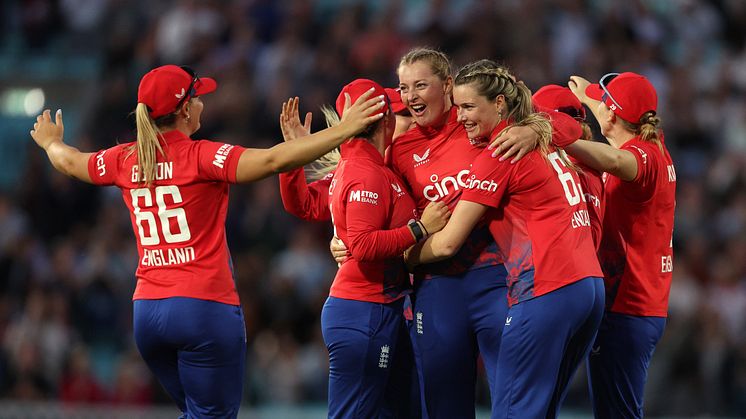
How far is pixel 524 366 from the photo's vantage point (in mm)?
6043

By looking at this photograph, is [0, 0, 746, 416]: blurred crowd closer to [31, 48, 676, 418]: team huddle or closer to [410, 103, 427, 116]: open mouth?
[31, 48, 676, 418]: team huddle

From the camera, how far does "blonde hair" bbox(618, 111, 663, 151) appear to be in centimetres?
690

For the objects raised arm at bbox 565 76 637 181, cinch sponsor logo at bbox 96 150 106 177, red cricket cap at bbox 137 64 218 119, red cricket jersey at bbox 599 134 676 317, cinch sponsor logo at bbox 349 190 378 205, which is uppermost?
red cricket cap at bbox 137 64 218 119

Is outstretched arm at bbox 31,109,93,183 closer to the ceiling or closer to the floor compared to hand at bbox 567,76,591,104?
closer to the floor

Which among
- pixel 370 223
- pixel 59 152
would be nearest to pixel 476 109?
pixel 370 223

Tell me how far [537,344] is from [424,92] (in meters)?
1.65

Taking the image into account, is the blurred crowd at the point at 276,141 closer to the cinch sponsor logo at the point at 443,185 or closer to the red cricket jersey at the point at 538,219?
the cinch sponsor logo at the point at 443,185

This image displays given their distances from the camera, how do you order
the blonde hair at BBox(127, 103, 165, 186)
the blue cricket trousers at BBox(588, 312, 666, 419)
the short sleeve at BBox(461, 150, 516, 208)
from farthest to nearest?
the blue cricket trousers at BBox(588, 312, 666, 419)
the blonde hair at BBox(127, 103, 165, 186)
the short sleeve at BBox(461, 150, 516, 208)

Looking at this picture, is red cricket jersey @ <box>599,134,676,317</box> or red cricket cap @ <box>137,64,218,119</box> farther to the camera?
red cricket jersey @ <box>599,134,676,317</box>

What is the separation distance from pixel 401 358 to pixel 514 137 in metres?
1.51

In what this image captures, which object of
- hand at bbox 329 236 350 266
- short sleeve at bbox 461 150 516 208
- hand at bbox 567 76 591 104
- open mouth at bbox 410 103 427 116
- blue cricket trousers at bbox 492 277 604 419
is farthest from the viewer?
hand at bbox 567 76 591 104

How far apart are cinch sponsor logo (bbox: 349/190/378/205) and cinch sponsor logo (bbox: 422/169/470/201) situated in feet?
1.51

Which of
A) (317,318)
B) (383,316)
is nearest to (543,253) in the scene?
(383,316)

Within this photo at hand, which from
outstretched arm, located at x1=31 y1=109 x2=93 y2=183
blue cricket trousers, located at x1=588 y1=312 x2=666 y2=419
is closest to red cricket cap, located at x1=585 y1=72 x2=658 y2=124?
blue cricket trousers, located at x1=588 y1=312 x2=666 y2=419
